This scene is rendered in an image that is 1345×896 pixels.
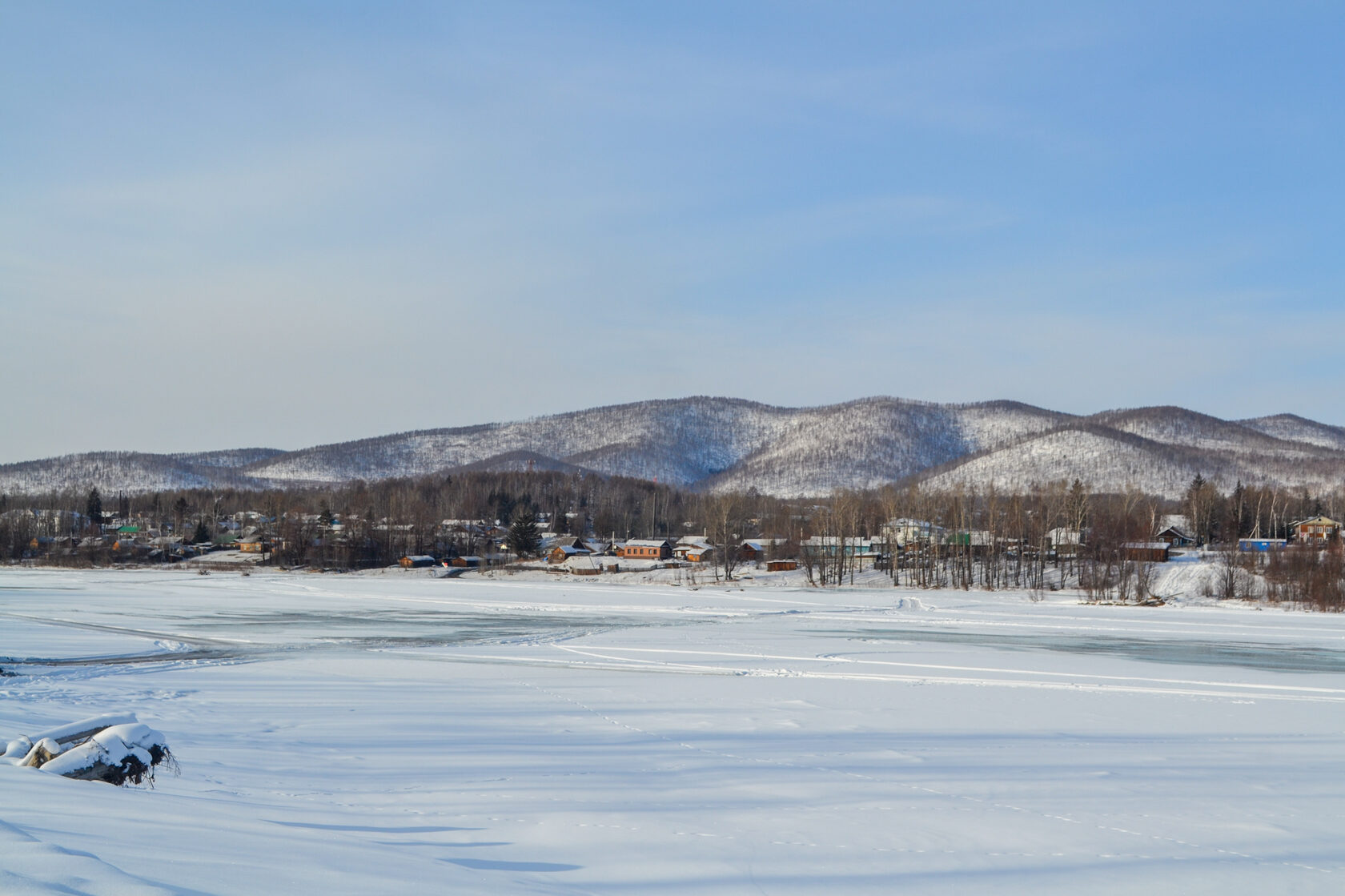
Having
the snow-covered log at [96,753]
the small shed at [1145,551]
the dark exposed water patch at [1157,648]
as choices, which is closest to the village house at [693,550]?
the small shed at [1145,551]

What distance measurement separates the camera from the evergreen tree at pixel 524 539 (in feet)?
301

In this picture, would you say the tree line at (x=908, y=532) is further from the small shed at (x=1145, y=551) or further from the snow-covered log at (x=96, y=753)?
the snow-covered log at (x=96, y=753)

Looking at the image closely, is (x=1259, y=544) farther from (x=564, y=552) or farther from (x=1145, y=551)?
(x=564, y=552)

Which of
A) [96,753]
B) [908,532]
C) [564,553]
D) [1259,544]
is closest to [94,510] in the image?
[564,553]

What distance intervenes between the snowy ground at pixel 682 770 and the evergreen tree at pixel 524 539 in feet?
215

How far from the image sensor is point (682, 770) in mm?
10234

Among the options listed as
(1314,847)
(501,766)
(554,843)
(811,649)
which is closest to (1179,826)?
(1314,847)

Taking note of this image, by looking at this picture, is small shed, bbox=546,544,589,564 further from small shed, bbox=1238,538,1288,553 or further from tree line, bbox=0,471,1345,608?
small shed, bbox=1238,538,1288,553

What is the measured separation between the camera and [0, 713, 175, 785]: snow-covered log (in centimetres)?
742

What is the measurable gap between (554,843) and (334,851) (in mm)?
2113

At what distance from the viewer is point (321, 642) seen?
84.1 feet

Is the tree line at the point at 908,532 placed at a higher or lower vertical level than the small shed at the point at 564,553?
higher

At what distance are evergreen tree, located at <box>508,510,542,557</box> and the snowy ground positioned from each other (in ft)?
215

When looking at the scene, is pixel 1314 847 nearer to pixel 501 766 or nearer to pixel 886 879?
pixel 886 879
